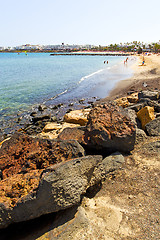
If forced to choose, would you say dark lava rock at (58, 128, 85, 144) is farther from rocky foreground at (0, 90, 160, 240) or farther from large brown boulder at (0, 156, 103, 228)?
large brown boulder at (0, 156, 103, 228)

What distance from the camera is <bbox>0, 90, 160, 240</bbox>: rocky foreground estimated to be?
2.58 metres

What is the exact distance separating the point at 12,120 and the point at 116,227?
11.2 meters

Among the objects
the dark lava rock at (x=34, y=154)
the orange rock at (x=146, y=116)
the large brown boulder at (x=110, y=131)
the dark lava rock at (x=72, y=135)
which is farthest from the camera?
A: the orange rock at (x=146, y=116)

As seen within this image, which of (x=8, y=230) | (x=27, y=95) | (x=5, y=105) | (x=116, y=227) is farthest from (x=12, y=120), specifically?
(x=116, y=227)

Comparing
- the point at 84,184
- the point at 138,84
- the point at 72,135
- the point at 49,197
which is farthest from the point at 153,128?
the point at 138,84

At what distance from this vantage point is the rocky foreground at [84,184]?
2.58m

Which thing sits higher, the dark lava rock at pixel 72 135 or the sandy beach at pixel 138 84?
the dark lava rock at pixel 72 135

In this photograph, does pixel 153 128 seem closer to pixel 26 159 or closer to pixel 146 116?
pixel 146 116

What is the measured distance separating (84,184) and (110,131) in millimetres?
1857

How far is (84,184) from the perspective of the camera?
2.96 meters

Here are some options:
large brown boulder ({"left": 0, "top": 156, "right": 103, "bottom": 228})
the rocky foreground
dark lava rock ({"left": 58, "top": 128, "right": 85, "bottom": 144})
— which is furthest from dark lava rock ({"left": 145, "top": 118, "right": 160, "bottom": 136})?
large brown boulder ({"left": 0, "top": 156, "right": 103, "bottom": 228})

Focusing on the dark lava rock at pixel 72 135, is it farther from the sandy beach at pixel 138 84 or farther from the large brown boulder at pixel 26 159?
the sandy beach at pixel 138 84

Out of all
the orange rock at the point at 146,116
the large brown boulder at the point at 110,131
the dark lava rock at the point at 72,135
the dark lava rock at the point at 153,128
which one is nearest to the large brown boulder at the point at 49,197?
the large brown boulder at the point at 110,131

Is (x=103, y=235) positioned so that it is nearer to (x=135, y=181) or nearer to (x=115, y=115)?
(x=135, y=181)
